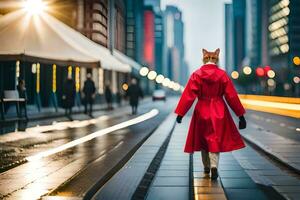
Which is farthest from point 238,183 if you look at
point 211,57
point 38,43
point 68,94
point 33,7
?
point 33,7

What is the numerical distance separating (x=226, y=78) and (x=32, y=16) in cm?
1528

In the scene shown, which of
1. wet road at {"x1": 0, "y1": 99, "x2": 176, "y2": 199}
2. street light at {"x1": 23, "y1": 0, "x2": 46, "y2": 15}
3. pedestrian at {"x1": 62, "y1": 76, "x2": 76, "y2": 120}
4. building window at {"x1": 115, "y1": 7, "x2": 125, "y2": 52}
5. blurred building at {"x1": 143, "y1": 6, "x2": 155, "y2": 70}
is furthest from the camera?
blurred building at {"x1": 143, "y1": 6, "x2": 155, "y2": 70}

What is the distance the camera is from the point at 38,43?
1877 cm

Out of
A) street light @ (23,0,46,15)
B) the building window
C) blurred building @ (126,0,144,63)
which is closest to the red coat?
street light @ (23,0,46,15)

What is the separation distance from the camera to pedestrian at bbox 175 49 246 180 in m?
6.48

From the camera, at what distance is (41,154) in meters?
8.84

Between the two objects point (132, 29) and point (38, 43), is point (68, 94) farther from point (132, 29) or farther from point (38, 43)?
point (132, 29)

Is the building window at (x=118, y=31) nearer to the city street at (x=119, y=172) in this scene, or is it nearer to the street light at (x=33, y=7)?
the street light at (x=33, y=7)

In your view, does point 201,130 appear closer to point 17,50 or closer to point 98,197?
point 98,197

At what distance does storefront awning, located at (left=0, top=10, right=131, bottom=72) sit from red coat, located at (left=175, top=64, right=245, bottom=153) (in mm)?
12052

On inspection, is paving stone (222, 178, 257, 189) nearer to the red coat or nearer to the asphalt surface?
the red coat

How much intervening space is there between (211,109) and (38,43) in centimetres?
1339

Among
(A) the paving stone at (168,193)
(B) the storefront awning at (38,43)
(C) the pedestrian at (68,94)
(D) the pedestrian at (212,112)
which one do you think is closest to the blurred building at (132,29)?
(C) the pedestrian at (68,94)

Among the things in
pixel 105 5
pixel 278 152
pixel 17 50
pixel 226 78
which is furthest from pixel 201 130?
pixel 105 5
